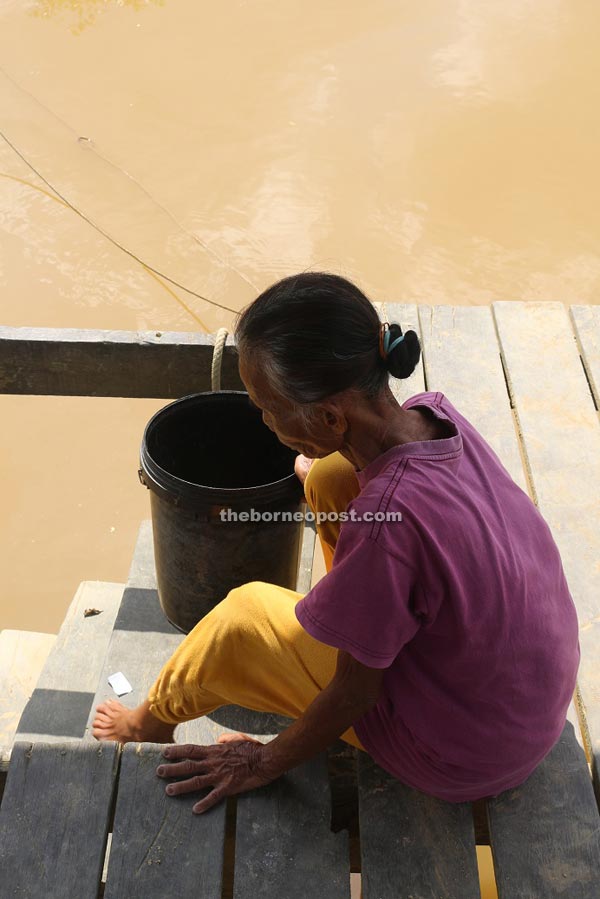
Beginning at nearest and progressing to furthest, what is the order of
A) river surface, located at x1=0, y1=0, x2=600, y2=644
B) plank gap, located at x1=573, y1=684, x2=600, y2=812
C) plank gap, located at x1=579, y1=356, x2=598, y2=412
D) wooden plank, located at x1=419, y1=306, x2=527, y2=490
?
plank gap, located at x1=573, y1=684, x2=600, y2=812 < wooden plank, located at x1=419, y1=306, x2=527, y2=490 < plank gap, located at x1=579, y1=356, x2=598, y2=412 < river surface, located at x1=0, y1=0, x2=600, y2=644

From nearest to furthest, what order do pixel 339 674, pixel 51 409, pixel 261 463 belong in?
pixel 339 674, pixel 261 463, pixel 51 409

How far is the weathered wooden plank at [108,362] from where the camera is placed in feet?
9.41

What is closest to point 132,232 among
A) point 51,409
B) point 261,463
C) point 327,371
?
point 51,409

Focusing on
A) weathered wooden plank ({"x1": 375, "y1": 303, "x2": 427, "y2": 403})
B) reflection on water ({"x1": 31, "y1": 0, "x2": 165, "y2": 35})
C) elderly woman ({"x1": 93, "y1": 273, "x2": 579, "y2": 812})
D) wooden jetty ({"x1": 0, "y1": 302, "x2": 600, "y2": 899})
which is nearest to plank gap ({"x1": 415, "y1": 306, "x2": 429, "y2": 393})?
weathered wooden plank ({"x1": 375, "y1": 303, "x2": 427, "y2": 403})

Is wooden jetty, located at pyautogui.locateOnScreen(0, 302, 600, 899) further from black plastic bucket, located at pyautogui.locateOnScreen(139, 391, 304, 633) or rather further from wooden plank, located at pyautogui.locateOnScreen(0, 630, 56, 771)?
black plastic bucket, located at pyautogui.locateOnScreen(139, 391, 304, 633)

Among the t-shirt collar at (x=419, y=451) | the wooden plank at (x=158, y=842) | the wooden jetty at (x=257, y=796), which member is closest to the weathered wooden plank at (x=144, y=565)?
the wooden jetty at (x=257, y=796)

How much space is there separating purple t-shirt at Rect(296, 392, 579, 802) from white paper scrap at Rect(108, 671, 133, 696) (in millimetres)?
894

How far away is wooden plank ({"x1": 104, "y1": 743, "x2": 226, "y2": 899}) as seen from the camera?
1.70 meters

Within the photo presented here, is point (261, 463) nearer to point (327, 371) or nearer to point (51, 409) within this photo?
point (327, 371)

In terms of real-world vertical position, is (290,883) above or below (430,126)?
above

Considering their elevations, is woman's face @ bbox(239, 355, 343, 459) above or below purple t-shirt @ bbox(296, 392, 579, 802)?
above

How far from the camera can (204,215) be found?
5984 mm

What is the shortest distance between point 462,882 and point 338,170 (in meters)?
5.47

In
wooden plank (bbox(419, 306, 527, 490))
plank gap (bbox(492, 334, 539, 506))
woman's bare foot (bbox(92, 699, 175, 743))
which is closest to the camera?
woman's bare foot (bbox(92, 699, 175, 743))
